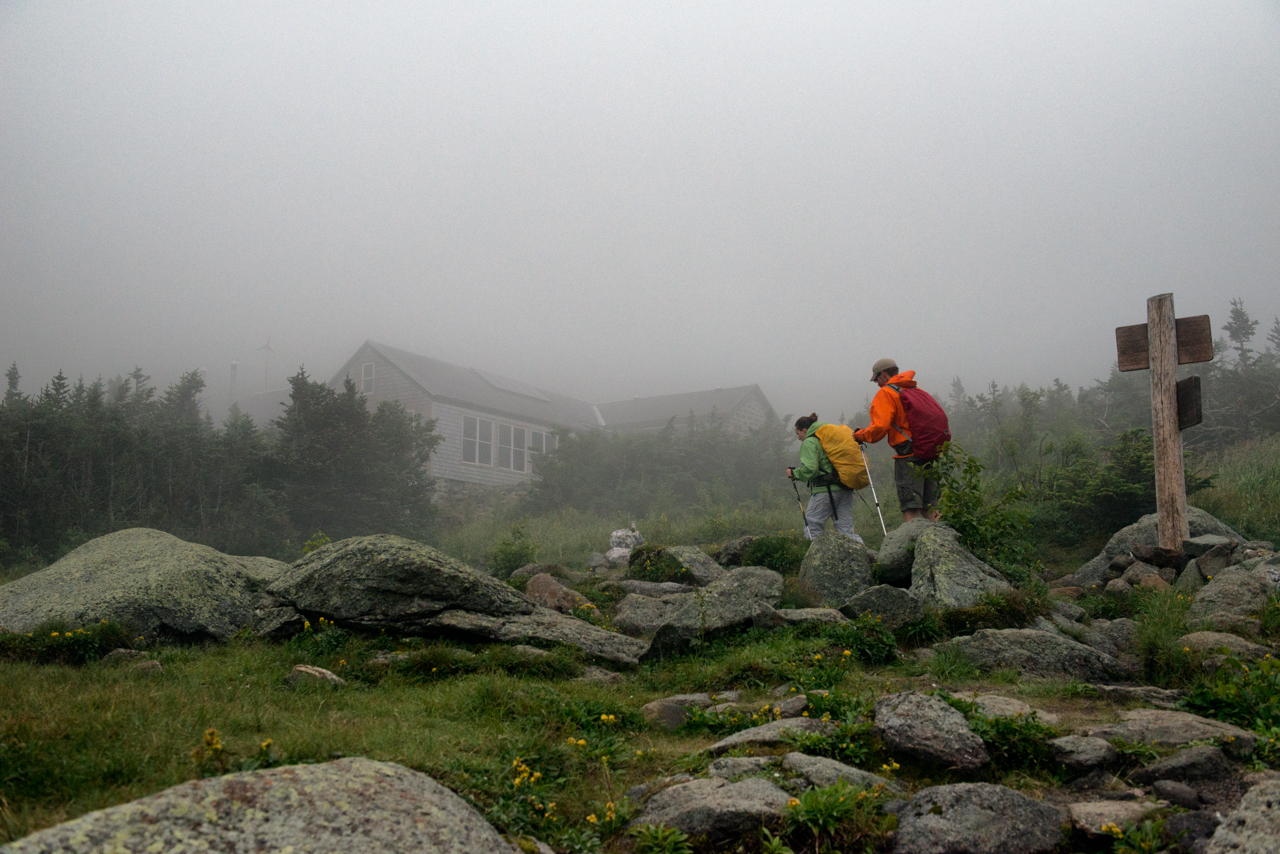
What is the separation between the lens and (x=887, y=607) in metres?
7.04

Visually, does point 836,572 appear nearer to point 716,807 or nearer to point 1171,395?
point 1171,395

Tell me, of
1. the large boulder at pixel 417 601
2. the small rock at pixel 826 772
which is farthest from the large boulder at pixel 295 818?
the large boulder at pixel 417 601

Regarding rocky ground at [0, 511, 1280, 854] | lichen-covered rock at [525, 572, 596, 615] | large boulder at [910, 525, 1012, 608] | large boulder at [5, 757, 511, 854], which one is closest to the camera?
large boulder at [5, 757, 511, 854]

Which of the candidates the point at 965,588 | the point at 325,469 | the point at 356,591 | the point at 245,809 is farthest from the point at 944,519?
the point at 325,469

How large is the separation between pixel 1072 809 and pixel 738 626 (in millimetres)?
3892

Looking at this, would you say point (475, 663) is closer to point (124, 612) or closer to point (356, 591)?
point (356, 591)

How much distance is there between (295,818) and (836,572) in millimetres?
6575

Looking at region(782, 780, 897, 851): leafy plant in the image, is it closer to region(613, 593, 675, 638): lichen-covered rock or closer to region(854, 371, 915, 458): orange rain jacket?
region(613, 593, 675, 638): lichen-covered rock

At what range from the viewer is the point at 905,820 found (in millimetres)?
3318

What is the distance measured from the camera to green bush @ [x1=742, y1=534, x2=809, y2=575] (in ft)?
33.6

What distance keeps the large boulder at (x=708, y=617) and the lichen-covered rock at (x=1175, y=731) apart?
3.19 meters

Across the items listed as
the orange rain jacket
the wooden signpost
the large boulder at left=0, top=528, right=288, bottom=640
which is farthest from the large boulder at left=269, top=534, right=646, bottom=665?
the wooden signpost

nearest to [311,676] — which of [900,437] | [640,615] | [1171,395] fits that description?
[640,615]

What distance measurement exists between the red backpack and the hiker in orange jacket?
2.6 inches
